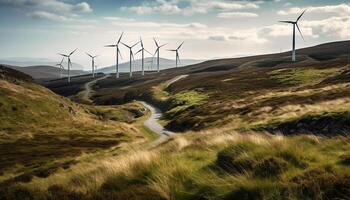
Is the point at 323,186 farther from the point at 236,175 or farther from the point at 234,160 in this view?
the point at 234,160

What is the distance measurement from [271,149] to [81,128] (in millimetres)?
93621

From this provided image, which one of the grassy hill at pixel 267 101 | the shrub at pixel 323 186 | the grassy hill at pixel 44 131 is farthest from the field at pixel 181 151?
the grassy hill at pixel 267 101

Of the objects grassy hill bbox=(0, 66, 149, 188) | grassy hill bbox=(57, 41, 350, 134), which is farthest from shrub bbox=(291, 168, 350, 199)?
grassy hill bbox=(0, 66, 149, 188)

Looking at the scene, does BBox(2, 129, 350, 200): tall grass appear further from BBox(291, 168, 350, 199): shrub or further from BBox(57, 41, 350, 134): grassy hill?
BBox(57, 41, 350, 134): grassy hill

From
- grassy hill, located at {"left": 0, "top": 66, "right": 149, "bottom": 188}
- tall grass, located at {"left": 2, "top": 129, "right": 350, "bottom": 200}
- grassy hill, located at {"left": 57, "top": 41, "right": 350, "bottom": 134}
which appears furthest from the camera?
grassy hill, located at {"left": 0, "top": 66, "right": 149, "bottom": 188}

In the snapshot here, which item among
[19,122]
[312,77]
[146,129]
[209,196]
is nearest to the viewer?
[209,196]

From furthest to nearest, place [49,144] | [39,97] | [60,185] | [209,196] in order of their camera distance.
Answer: [39,97]
[49,144]
[60,185]
[209,196]

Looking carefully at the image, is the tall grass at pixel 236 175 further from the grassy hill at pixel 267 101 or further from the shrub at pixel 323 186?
the grassy hill at pixel 267 101

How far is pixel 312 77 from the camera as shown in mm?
135250

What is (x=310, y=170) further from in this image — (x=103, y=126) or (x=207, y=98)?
(x=207, y=98)

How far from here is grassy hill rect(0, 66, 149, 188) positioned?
186ft

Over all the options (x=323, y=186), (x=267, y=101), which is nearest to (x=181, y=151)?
(x=323, y=186)

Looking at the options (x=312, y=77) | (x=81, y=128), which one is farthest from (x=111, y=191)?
(x=312, y=77)

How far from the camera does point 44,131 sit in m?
95.6
